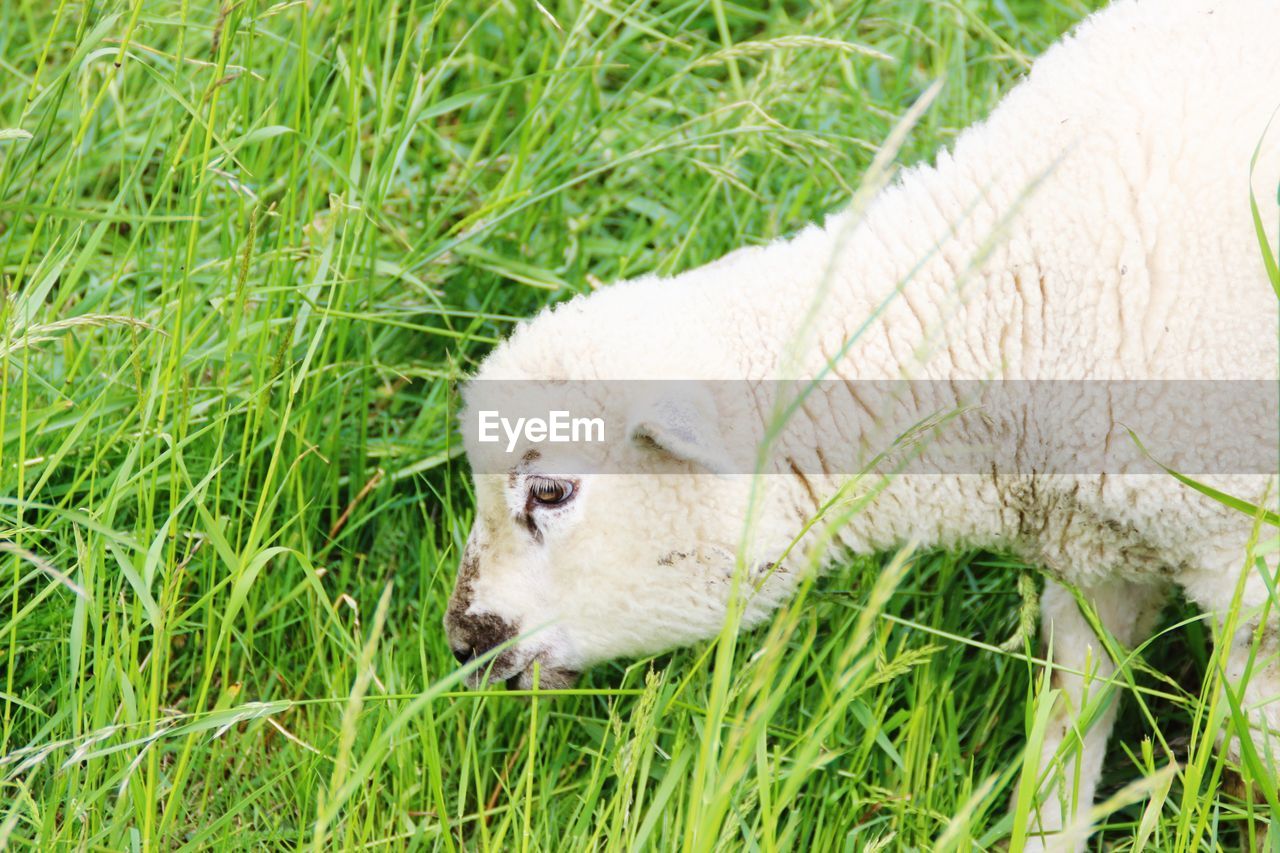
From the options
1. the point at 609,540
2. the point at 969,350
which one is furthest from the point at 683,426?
the point at 969,350

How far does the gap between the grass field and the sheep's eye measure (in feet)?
1.52

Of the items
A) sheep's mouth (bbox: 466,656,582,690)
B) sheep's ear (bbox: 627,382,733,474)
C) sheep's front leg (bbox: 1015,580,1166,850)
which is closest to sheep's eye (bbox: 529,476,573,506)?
sheep's ear (bbox: 627,382,733,474)

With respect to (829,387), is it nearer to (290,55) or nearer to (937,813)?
(937,813)

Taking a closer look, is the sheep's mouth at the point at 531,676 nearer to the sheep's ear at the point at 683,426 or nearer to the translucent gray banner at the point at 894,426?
the translucent gray banner at the point at 894,426

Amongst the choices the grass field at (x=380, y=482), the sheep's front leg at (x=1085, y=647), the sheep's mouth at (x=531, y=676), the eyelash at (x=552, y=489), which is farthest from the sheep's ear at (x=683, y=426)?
the sheep's front leg at (x=1085, y=647)

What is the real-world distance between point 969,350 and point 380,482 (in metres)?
1.72

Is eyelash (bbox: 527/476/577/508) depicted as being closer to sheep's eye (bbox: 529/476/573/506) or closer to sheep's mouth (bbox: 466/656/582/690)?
sheep's eye (bbox: 529/476/573/506)

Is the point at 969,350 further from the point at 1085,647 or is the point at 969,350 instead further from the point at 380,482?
the point at 380,482

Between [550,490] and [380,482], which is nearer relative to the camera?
[550,490]

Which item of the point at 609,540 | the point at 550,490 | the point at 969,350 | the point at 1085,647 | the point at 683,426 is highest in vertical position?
the point at 969,350

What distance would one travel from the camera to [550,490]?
299cm

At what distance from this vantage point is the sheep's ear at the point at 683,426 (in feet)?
9.12

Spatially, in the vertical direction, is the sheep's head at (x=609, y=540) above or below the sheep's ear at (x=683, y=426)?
below

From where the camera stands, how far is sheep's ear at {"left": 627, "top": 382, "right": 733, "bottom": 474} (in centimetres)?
278
